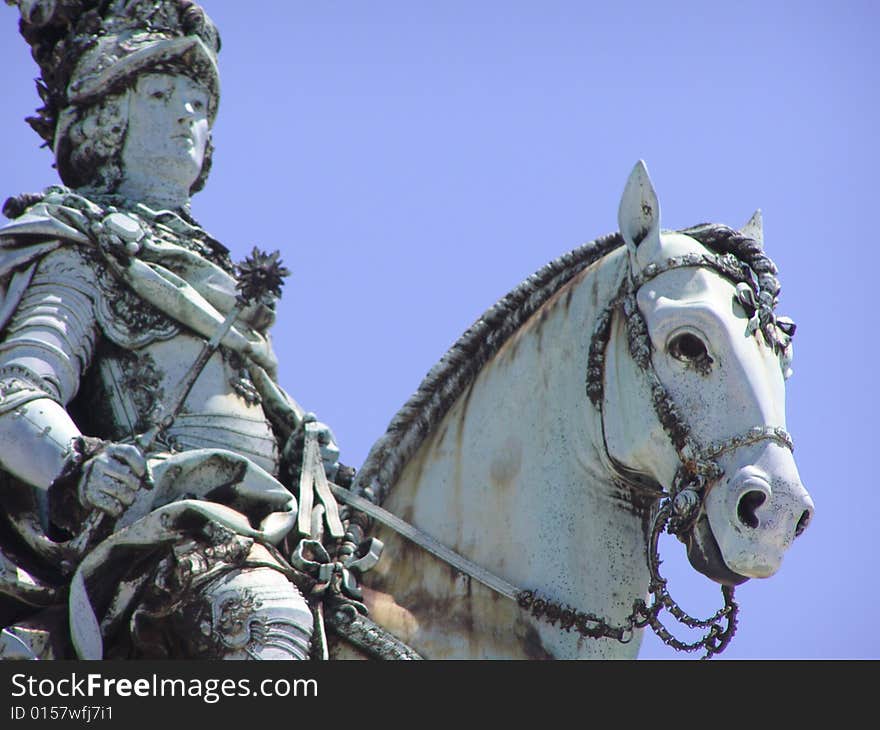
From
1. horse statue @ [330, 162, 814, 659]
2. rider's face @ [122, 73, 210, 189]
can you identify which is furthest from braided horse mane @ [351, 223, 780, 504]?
rider's face @ [122, 73, 210, 189]

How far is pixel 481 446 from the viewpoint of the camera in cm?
1173

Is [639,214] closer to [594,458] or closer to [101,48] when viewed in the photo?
[594,458]

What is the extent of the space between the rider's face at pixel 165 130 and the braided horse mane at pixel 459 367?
1.83 meters

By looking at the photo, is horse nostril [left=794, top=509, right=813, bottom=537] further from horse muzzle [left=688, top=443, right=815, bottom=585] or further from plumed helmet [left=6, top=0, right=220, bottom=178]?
plumed helmet [left=6, top=0, right=220, bottom=178]

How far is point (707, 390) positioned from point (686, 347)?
25 centimetres

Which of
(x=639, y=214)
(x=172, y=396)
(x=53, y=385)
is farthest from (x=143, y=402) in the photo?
(x=639, y=214)

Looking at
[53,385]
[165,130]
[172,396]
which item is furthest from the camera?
[165,130]

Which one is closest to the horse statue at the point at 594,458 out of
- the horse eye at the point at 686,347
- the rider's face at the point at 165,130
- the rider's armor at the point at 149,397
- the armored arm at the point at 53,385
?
the horse eye at the point at 686,347

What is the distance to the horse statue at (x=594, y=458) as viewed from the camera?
1093cm

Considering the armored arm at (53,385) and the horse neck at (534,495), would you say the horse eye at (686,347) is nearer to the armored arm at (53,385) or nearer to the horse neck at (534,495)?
the horse neck at (534,495)

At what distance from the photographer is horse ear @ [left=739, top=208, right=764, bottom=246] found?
12.0 metres

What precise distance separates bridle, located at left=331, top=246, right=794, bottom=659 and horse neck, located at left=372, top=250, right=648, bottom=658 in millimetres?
65

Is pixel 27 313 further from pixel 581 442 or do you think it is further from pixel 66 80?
pixel 581 442

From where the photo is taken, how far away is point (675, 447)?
11039mm
